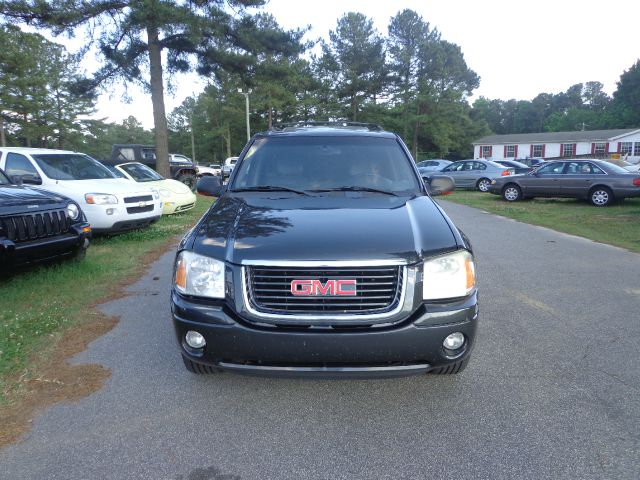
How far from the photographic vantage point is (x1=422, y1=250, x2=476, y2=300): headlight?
268cm

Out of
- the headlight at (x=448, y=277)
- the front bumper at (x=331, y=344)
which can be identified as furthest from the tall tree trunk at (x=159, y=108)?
the headlight at (x=448, y=277)

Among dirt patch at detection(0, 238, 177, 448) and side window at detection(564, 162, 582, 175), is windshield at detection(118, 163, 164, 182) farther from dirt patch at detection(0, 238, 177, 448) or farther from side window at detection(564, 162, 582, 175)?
side window at detection(564, 162, 582, 175)

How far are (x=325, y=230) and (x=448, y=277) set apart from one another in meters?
0.78

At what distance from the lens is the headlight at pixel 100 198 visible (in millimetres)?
8039

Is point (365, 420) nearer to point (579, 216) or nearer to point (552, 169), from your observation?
point (579, 216)

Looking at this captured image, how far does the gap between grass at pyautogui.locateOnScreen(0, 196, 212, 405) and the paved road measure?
452 millimetres

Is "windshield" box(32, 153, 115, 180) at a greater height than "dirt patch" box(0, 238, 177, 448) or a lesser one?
greater

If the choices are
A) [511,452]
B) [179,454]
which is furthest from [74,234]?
[511,452]

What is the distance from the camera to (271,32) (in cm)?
1923

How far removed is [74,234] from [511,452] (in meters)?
5.47

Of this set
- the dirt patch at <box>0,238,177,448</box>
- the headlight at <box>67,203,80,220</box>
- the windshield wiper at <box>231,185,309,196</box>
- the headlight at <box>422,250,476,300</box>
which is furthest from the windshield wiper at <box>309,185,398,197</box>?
the headlight at <box>67,203,80,220</box>

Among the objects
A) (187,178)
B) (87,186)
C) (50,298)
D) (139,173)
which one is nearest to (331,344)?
(50,298)

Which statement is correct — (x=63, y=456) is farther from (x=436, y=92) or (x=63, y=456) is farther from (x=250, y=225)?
(x=436, y=92)

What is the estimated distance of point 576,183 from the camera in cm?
1511
